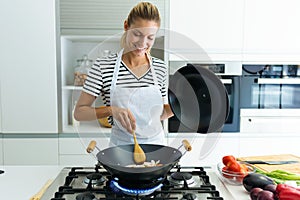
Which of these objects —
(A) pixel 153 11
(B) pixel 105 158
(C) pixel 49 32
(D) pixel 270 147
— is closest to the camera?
(B) pixel 105 158

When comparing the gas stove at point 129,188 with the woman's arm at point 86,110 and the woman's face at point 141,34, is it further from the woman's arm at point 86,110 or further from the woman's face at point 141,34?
the woman's face at point 141,34

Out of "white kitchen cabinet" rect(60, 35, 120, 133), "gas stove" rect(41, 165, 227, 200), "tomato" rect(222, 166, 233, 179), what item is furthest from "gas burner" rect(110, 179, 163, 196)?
"white kitchen cabinet" rect(60, 35, 120, 133)

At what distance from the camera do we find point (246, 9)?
1.97 m

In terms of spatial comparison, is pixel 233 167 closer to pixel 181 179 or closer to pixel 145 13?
pixel 181 179

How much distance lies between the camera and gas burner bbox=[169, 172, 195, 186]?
0.92 metres

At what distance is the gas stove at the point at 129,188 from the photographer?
824mm

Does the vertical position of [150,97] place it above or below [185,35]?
below

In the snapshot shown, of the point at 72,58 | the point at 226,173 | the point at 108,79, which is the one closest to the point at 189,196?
the point at 226,173

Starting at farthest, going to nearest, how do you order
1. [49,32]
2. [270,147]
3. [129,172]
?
1. [270,147]
2. [49,32]
3. [129,172]

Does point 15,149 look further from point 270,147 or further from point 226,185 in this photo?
point 270,147

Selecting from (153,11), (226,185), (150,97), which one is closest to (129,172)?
(226,185)

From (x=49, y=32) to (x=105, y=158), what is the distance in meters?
1.24

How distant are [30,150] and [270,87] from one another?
1584mm

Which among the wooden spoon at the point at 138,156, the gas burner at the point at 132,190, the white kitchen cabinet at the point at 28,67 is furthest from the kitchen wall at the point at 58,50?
the gas burner at the point at 132,190
